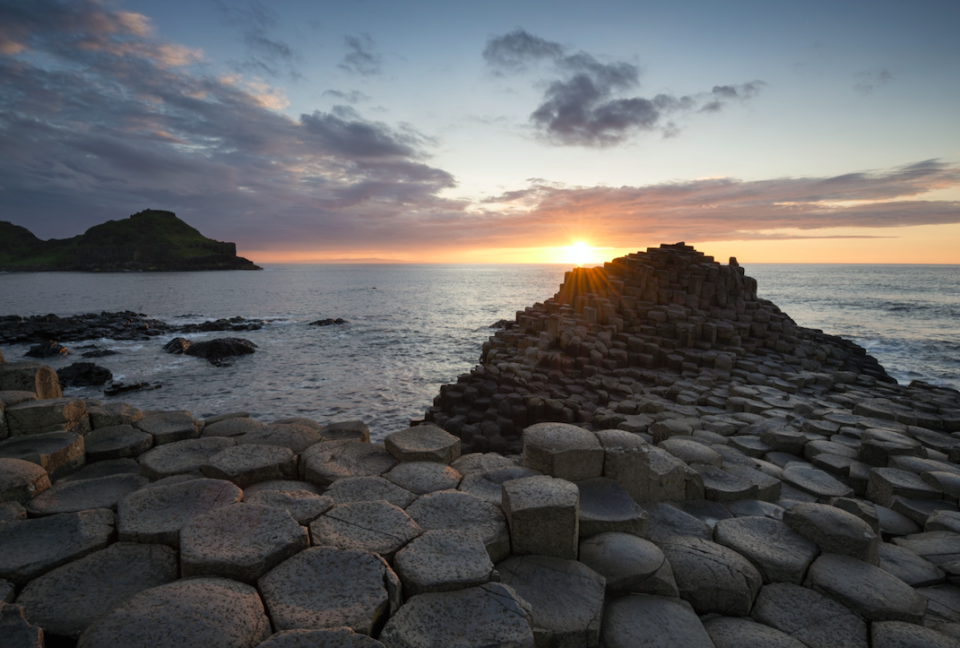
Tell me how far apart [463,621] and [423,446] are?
3.17 meters

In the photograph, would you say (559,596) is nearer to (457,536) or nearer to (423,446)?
(457,536)

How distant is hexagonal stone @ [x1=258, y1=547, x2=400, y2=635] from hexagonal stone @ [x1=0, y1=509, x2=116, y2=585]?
1832 mm

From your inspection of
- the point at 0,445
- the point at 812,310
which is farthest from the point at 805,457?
the point at 812,310

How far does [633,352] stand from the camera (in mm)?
16266

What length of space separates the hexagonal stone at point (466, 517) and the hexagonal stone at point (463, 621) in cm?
72

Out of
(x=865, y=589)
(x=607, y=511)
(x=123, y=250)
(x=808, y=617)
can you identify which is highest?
(x=123, y=250)

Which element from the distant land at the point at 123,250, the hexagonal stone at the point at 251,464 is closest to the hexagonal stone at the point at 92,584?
the hexagonal stone at the point at 251,464

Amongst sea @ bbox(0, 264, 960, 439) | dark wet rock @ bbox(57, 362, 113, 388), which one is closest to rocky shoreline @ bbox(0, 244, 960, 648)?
sea @ bbox(0, 264, 960, 439)

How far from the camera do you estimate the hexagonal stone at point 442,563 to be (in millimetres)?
3162

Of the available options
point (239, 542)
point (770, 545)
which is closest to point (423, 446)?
point (239, 542)

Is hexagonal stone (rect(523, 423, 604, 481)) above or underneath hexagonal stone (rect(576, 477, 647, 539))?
above

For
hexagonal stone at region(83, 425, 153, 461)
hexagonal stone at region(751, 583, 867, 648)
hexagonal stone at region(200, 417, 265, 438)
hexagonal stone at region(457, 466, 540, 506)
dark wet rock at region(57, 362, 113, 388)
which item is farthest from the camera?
dark wet rock at region(57, 362, 113, 388)

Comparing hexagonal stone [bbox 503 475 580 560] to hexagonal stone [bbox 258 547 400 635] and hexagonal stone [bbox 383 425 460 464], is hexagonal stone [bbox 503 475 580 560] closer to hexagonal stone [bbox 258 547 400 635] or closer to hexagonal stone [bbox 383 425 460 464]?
hexagonal stone [bbox 258 547 400 635]

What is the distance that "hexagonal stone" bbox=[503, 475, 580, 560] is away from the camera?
3.89m
